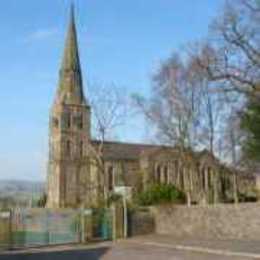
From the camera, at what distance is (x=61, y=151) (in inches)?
4026

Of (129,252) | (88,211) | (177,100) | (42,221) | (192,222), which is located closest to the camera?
(129,252)

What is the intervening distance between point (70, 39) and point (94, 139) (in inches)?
2211

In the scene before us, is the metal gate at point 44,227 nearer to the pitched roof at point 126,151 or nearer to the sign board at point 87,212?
the sign board at point 87,212

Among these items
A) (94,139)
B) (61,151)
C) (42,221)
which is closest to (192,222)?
(42,221)

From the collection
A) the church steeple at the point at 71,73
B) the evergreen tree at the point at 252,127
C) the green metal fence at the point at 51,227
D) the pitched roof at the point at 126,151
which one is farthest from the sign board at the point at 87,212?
the church steeple at the point at 71,73

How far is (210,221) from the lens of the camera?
33.4m

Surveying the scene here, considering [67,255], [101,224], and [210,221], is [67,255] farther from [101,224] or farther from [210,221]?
[210,221]

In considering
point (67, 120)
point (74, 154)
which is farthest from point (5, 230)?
point (67, 120)

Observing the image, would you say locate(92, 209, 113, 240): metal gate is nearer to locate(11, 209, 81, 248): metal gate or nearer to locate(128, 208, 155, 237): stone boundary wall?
locate(11, 209, 81, 248): metal gate

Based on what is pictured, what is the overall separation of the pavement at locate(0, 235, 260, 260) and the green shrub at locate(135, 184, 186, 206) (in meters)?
13.0

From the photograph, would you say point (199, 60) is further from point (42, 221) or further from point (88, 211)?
point (42, 221)

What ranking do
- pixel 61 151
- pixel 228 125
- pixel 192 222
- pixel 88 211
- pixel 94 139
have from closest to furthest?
pixel 88 211, pixel 192 222, pixel 228 125, pixel 94 139, pixel 61 151

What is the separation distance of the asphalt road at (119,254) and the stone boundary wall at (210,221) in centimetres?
664

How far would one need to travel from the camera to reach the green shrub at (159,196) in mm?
42656
